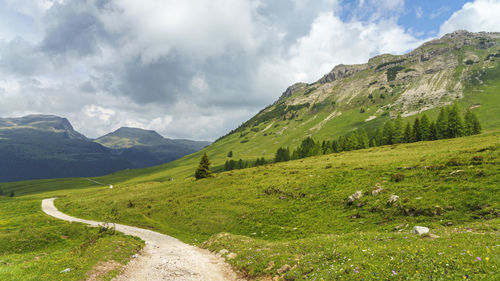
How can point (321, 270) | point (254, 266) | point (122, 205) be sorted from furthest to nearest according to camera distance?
point (122, 205) → point (254, 266) → point (321, 270)

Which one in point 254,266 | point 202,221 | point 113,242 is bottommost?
point 202,221

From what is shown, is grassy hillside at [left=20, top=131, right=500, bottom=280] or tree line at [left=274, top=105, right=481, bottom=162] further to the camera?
tree line at [left=274, top=105, right=481, bottom=162]

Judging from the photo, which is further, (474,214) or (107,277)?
(474,214)

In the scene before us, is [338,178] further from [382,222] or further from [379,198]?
[382,222]

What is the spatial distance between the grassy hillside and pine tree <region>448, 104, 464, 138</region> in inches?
2869

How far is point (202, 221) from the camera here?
125 feet

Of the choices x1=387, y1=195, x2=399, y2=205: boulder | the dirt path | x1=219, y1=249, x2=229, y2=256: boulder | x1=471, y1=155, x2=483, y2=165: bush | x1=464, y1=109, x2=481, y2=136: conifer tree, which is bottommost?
x1=219, y1=249, x2=229, y2=256: boulder

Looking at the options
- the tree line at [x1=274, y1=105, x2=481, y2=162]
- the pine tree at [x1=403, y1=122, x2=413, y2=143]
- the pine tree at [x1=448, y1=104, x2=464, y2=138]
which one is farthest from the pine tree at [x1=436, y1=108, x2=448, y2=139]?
the pine tree at [x1=403, y1=122, x2=413, y2=143]

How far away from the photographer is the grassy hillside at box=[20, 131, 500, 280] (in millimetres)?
11008

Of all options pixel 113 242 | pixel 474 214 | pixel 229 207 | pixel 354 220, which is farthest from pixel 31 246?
pixel 474 214

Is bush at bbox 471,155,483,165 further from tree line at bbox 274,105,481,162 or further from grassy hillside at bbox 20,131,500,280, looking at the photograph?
tree line at bbox 274,105,481,162

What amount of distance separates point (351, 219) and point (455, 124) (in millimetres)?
96980

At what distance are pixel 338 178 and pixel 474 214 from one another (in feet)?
68.4

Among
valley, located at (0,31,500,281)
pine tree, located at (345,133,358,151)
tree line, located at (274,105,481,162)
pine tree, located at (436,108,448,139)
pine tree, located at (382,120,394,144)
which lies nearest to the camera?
valley, located at (0,31,500,281)
